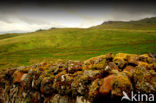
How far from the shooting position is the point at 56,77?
15.8m

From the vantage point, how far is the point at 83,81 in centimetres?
1352

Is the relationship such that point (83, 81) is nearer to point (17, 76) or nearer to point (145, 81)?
point (145, 81)

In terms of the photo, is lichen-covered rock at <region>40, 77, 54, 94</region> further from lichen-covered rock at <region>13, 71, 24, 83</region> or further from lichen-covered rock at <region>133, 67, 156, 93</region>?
lichen-covered rock at <region>133, 67, 156, 93</region>

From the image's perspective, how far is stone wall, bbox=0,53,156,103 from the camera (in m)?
11.1

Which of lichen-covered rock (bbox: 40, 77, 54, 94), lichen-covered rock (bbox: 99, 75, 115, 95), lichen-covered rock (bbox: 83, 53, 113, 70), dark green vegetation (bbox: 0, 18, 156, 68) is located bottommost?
dark green vegetation (bbox: 0, 18, 156, 68)

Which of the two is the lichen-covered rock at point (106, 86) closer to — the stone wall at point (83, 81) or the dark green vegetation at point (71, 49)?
the stone wall at point (83, 81)

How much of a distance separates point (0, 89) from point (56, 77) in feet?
49.2

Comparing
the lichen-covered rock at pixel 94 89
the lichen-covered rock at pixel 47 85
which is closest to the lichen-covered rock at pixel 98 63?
the lichen-covered rock at pixel 94 89

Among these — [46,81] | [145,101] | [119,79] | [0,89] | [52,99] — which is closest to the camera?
[145,101]

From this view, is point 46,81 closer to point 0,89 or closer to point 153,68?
point 0,89

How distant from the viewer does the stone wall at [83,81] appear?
11078 mm

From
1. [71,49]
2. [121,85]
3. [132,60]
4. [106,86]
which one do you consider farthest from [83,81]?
[71,49]

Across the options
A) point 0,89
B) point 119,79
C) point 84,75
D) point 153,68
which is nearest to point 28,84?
point 0,89

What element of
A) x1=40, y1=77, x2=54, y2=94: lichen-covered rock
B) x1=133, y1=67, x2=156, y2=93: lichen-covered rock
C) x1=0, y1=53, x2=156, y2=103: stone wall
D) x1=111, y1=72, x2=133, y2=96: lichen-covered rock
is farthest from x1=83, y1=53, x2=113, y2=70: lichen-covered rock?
x1=40, y1=77, x2=54, y2=94: lichen-covered rock
